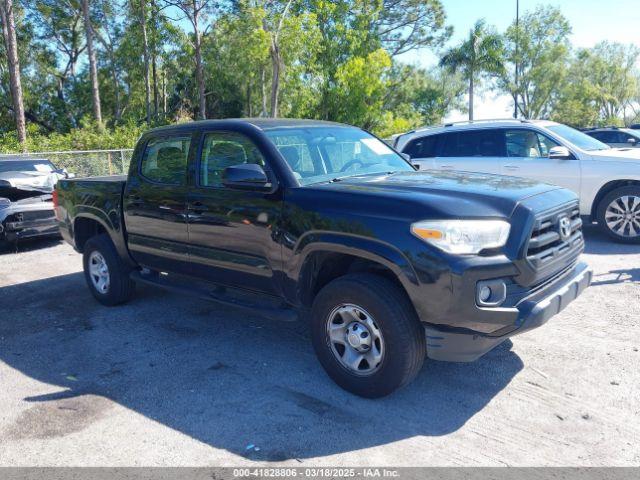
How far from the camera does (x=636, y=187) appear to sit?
768 centimetres

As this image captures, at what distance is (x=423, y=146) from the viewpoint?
9.45 m

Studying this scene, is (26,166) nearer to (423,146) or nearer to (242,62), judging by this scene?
(423,146)

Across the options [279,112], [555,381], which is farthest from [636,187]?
[279,112]

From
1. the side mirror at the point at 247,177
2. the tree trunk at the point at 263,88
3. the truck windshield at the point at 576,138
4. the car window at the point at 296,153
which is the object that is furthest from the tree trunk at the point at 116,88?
the side mirror at the point at 247,177

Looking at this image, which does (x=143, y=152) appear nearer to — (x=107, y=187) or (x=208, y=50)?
(x=107, y=187)

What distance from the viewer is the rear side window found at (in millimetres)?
9352

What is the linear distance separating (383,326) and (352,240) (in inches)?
22.7

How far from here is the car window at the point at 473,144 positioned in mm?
8734

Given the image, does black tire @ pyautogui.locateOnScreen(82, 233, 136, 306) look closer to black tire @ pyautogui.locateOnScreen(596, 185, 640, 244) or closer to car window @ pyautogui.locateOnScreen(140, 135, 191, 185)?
car window @ pyautogui.locateOnScreen(140, 135, 191, 185)

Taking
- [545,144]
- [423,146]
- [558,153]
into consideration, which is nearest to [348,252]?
[558,153]

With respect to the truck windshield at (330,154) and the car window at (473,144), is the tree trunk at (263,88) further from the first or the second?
the truck windshield at (330,154)

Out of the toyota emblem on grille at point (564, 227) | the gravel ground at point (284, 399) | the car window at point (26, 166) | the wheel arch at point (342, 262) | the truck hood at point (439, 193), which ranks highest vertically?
the car window at point (26, 166)

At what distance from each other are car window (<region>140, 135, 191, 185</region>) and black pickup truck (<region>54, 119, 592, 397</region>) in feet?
0.06

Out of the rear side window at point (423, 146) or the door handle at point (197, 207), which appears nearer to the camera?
the door handle at point (197, 207)
